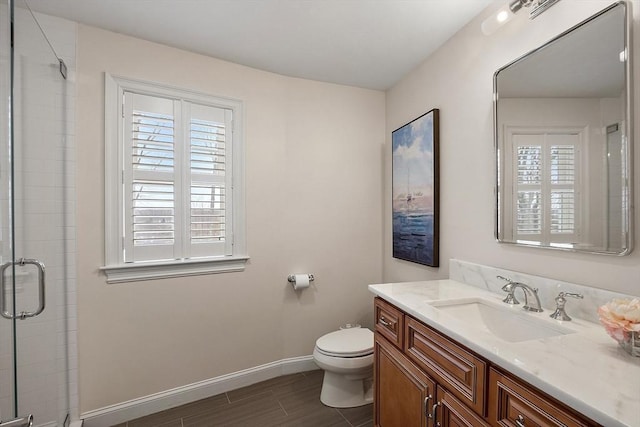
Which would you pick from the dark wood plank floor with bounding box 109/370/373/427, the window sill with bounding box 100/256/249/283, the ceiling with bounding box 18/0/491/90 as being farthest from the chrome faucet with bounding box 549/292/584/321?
the window sill with bounding box 100/256/249/283

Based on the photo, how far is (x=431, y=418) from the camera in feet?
4.02

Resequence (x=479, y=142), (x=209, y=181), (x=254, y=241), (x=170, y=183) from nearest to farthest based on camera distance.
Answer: (x=479, y=142)
(x=170, y=183)
(x=209, y=181)
(x=254, y=241)

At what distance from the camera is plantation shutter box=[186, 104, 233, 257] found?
2.19m

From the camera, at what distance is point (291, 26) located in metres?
1.87

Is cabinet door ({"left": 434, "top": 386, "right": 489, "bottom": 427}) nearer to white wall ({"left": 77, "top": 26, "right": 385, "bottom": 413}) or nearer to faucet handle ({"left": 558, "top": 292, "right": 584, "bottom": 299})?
faucet handle ({"left": 558, "top": 292, "right": 584, "bottom": 299})

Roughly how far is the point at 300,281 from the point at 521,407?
179 centimetres

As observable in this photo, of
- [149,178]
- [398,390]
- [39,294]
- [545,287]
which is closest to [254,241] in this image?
[149,178]

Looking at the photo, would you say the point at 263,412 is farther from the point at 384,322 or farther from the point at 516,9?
the point at 516,9

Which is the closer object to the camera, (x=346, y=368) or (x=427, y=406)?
(x=427, y=406)

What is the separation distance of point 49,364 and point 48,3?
6.49 feet

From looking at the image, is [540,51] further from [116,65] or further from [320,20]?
[116,65]

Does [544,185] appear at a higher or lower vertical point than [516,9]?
lower

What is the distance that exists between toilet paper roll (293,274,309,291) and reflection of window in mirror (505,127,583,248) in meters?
1.53

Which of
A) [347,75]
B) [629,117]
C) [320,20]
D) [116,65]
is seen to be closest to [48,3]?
[116,65]
